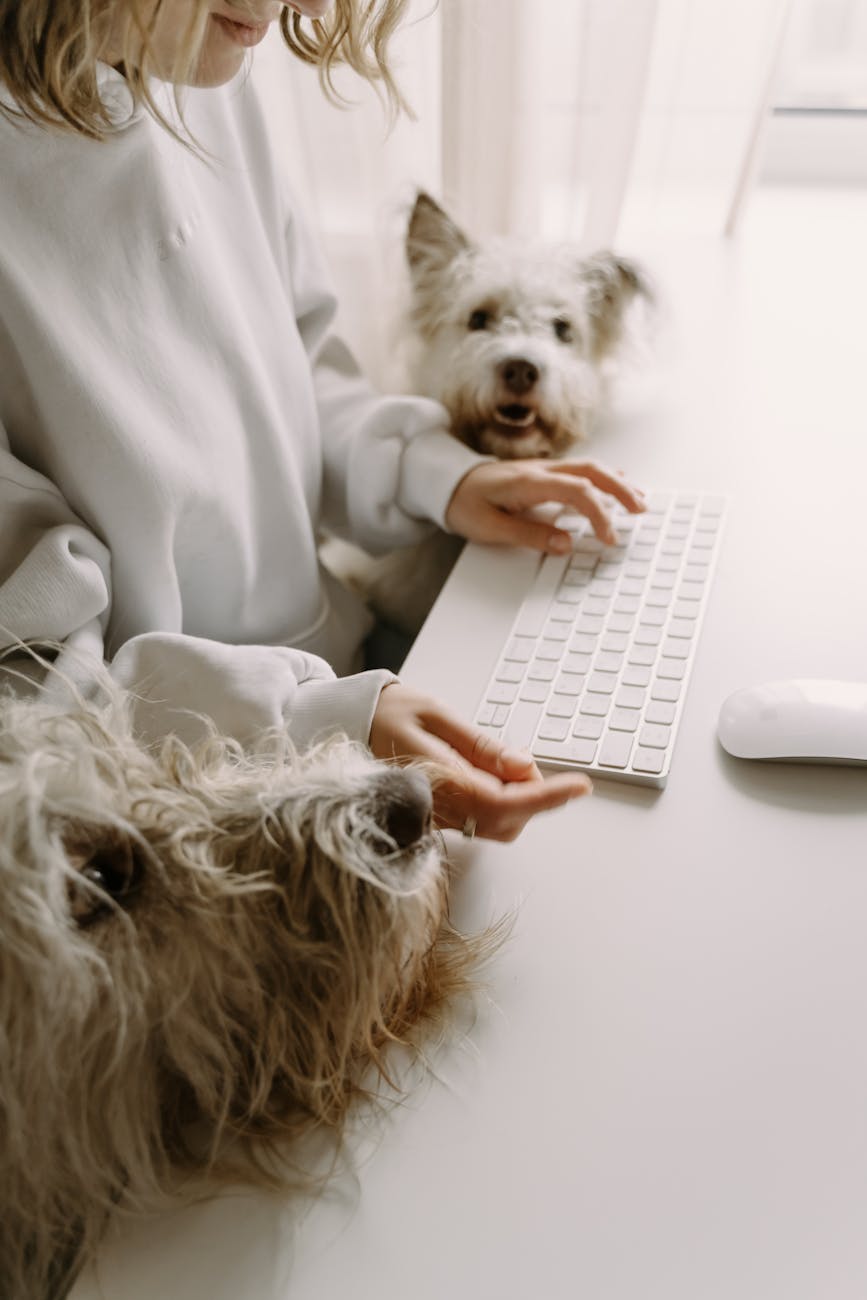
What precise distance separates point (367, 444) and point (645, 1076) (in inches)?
25.9

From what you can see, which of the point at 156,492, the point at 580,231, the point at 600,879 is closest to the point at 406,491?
the point at 156,492

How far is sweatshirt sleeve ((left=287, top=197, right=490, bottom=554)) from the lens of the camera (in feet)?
3.17

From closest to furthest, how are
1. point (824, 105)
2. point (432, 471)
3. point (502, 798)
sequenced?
point (502, 798) → point (432, 471) → point (824, 105)

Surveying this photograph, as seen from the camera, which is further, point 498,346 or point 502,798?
point 498,346

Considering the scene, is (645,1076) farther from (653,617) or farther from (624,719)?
(653,617)

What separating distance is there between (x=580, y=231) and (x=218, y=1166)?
4.03ft

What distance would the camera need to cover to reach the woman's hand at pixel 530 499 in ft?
2.89

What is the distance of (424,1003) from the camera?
55 centimetres

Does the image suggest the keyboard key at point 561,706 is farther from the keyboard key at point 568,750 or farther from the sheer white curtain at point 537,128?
the sheer white curtain at point 537,128

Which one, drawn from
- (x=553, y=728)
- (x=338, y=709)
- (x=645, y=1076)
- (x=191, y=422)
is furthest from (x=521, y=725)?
(x=191, y=422)

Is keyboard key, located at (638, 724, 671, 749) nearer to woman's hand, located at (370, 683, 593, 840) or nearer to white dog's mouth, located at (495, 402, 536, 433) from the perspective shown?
woman's hand, located at (370, 683, 593, 840)

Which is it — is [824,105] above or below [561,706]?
above

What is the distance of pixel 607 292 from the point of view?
47.0 inches

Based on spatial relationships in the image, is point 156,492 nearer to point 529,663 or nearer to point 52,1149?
point 529,663
